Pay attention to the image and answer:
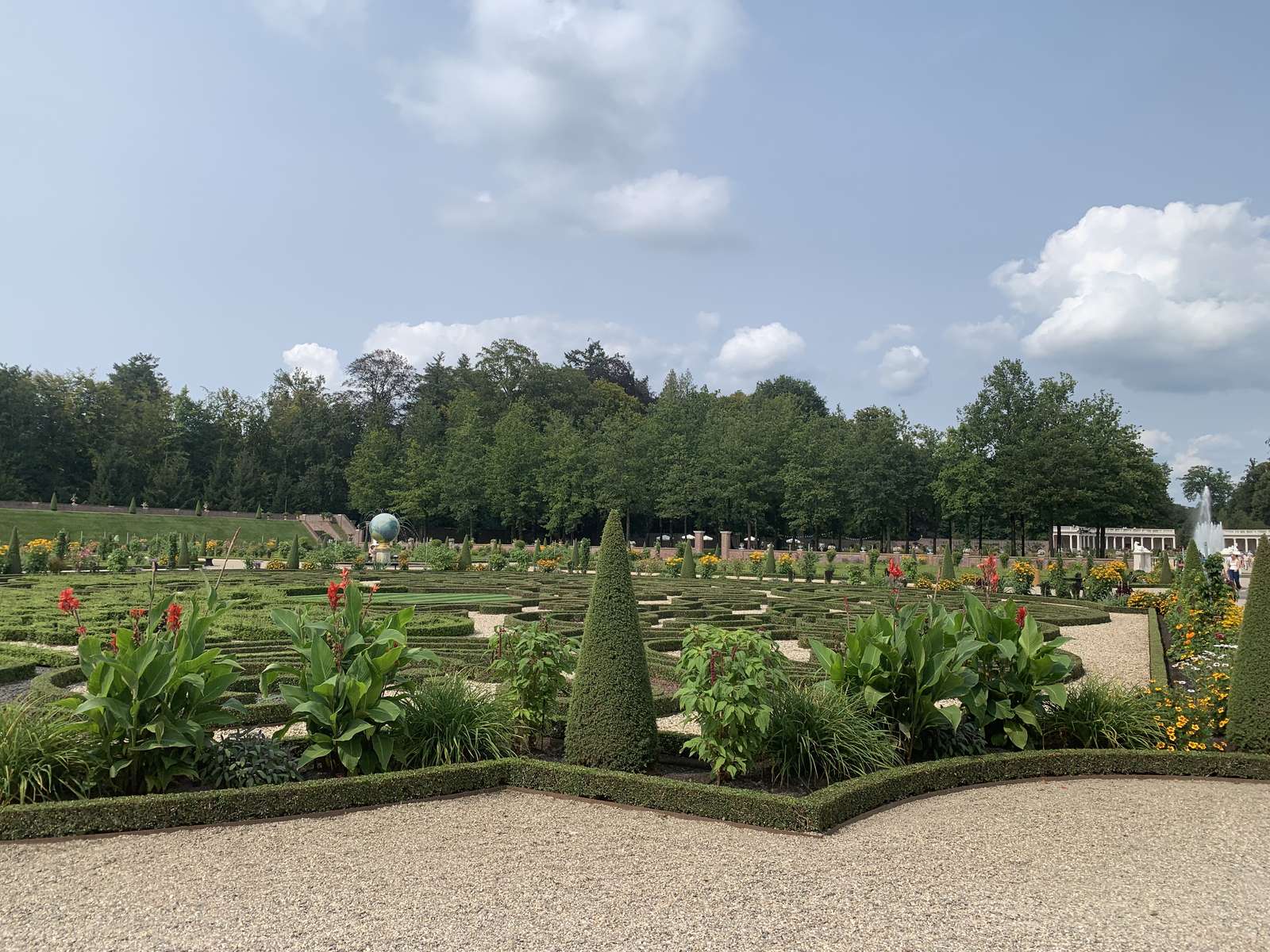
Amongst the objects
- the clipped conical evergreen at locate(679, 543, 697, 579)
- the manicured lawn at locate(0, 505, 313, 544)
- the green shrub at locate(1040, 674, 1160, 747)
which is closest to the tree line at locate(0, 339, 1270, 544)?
the manicured lawn at locate(0, 505, 313, 544)

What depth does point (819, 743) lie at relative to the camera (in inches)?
242

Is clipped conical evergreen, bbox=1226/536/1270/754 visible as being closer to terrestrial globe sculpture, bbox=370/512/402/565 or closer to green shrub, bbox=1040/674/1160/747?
green shrub, bbox=1040/674/1160/747

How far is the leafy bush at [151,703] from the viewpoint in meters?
5.26

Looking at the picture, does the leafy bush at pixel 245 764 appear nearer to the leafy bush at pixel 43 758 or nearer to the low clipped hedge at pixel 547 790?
the low clipped hedge at pixel 547 790

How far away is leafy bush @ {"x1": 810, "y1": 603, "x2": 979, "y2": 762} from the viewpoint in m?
6.47

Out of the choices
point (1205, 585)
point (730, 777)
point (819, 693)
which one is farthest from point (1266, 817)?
point (1205, 585)

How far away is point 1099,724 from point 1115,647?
292 inches

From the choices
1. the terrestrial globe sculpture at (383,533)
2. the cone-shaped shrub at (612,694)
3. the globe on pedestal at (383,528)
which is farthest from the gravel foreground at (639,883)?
the globe on pedestal at (383,528)

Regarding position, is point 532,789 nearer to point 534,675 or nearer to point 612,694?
point 612,694

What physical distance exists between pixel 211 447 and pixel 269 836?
7054 cm

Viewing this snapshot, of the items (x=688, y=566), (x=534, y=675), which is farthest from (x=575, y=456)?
(x=534, y=675)

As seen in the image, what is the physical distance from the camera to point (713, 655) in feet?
19.5

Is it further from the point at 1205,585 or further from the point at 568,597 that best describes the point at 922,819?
the point at 568,597

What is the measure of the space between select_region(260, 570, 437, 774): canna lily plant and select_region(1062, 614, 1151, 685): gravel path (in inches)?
314
